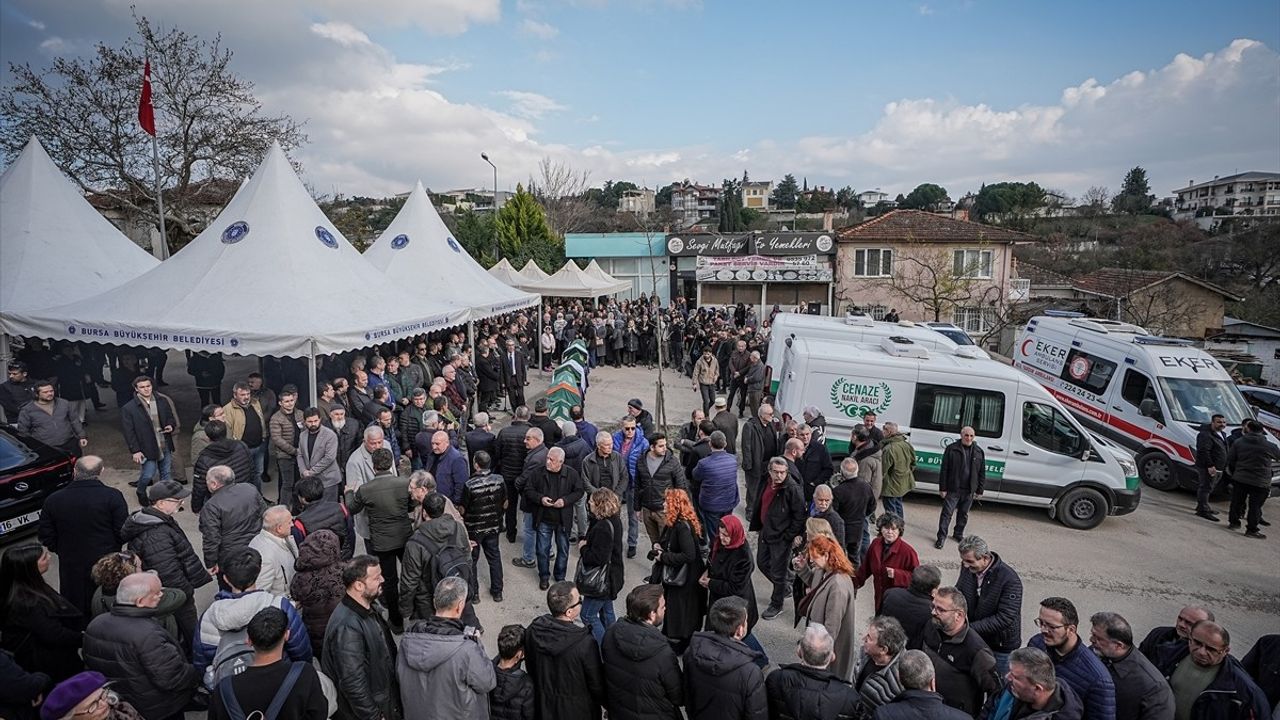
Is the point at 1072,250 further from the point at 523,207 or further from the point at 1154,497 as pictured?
the point at 1154,497

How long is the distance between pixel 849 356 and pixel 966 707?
593 centimetres

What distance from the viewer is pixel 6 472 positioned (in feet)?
19.6

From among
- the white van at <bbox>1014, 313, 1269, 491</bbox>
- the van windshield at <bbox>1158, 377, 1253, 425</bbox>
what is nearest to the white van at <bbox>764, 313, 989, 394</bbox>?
the white van at <bbox>1014, 313, 1269, 491</bbox>

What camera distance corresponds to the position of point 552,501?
5.89 meters

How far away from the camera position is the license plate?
5832 millimetres

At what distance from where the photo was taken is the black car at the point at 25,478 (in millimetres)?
5906

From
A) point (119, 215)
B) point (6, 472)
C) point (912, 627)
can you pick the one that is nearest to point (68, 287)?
point (6, 472)

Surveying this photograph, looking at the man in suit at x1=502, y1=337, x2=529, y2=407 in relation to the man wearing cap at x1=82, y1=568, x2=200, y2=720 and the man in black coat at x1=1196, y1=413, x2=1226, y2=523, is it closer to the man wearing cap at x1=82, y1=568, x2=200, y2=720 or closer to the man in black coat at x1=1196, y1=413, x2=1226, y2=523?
the man wearing cap at x1=82, y1=568, x2=200, y2=720

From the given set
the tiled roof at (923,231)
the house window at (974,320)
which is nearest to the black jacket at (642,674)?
the tiled roof at (923,231)

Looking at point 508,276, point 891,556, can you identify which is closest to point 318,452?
point 891,556

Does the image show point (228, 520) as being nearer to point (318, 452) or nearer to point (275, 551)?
point (275, 551)

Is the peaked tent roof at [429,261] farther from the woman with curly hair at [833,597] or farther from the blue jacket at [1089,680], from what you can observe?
the blue jacket at [1089,680]

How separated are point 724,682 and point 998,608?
7.48ft

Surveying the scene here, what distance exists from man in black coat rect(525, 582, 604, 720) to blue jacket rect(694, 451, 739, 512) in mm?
2913
